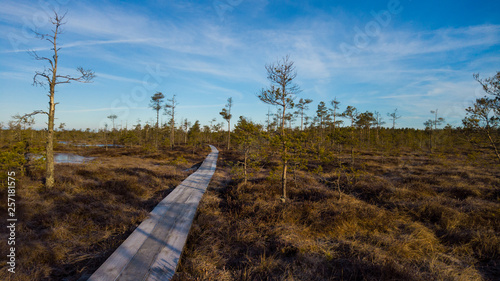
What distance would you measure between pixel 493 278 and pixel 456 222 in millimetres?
2948

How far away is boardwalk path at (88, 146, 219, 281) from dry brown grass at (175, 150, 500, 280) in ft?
1.10

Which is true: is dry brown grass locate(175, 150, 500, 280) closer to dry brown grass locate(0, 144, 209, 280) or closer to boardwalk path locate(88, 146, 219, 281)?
boardwalk path locate(88, 146, 219, 281)

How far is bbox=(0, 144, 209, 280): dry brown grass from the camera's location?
14.5ft

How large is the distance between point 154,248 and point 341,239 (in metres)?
5.34

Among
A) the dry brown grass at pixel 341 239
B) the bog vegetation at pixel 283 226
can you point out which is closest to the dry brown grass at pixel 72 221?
the bog vegetation at pixel 283 226

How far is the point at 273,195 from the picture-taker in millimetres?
9719

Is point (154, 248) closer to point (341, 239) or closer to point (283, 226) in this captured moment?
point (283, 226)

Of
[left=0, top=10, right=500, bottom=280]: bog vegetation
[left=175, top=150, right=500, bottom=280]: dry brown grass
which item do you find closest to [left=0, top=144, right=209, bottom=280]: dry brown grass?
[left=0, top=10, right=500, bottom=280]: bog vegetation

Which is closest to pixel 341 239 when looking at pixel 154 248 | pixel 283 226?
pixel 283 226

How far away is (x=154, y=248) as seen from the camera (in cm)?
515

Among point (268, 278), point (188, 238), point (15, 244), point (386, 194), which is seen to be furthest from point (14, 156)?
point (386, 194)

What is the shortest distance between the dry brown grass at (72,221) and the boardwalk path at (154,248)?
365mm

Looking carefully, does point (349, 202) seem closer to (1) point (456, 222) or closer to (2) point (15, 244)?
(1) point (456, 222)

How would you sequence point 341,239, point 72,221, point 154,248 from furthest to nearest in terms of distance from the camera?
point 72,221 → point 341,239 → point 154,248
